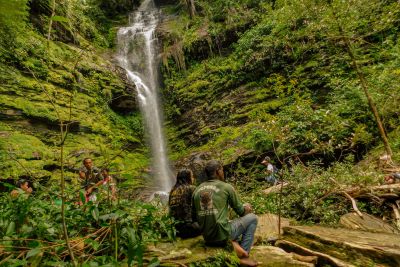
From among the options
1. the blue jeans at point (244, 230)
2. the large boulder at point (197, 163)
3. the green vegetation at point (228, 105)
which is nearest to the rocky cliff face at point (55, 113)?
the green vegetation at point (228, 105)

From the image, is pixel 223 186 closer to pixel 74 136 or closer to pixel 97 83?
pixel 74 136

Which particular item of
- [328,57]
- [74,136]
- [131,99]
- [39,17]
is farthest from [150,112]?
[328,57]

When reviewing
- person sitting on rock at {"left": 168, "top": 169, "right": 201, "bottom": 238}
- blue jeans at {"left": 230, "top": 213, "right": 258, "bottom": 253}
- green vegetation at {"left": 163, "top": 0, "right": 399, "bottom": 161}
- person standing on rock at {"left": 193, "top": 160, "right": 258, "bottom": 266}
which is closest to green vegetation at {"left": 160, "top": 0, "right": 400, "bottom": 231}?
green vegetation at {"left": 163, "top": 0, "right": 399, "bottom": 161}

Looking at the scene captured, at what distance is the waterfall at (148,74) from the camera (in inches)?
624

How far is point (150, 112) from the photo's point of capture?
18469 millimetres

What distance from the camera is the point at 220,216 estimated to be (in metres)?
4.02

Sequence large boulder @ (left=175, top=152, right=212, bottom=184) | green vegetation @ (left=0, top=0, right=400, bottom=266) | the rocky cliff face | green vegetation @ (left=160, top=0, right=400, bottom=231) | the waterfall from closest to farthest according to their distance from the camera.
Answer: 1. green vegetation @ (left=0, top=0, right=400, bottom=266)
2. green vegetation @ (left=160, top=0, right=400, bottom=231)
3. the rocky cliff face
4. large boulder @ (left=175, top=152, right=212, bottom=184)
5. the waterfall

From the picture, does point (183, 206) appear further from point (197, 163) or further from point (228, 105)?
point (228, 105)

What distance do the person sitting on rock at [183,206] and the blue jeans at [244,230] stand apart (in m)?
0.52

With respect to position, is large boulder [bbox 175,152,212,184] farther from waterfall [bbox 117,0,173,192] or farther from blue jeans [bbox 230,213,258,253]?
blue jeans [bbox 230,213,258,253]

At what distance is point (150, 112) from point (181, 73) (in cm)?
330

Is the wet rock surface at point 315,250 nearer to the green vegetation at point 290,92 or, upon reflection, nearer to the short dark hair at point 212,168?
the short dark hair at point 212,168

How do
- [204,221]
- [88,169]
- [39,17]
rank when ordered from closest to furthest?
1. [204,221]
2. [88,169]
3. [39,17]

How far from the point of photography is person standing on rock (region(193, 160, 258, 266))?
3936mm
